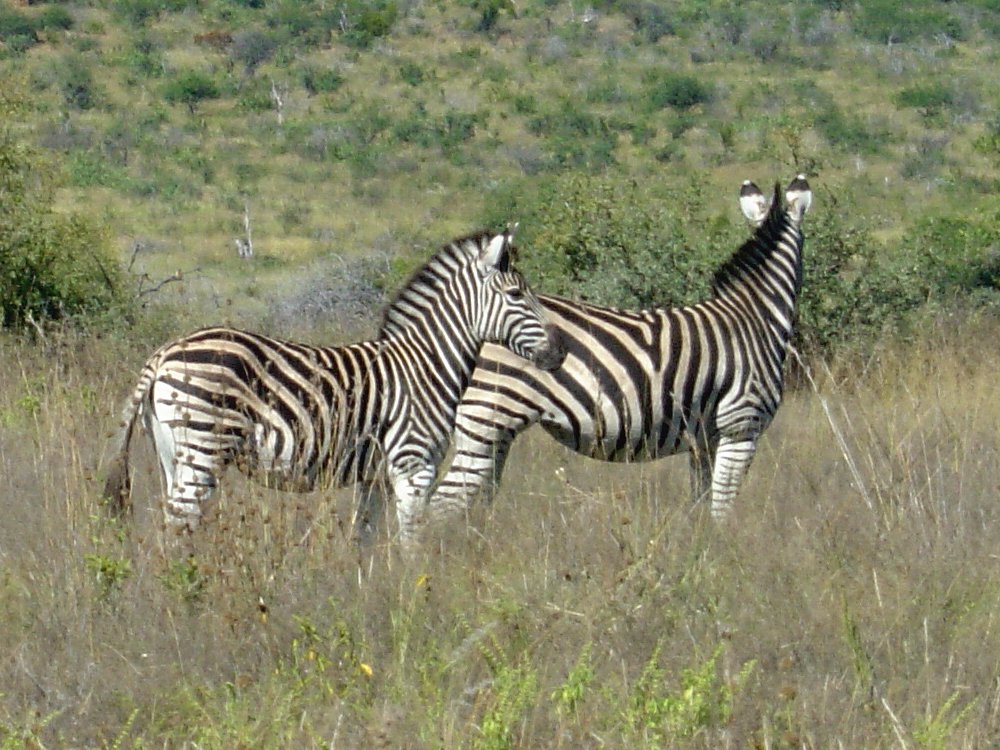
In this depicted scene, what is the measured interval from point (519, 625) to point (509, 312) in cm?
234

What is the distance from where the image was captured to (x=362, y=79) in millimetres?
40969

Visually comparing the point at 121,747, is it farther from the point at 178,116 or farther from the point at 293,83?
the point at 293,83

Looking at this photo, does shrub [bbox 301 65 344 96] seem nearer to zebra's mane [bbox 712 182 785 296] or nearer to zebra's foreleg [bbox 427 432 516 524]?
zebra's mane [bbox 712 182 785 296]

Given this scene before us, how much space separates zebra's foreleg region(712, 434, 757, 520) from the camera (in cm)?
605

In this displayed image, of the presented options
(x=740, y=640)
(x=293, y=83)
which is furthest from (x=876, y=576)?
(x=293, y=83)

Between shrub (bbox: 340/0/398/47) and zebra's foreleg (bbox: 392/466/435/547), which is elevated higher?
zebra's foreleg (bbox: 392/466/435/547)

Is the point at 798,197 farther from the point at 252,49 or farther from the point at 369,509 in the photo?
the point at 252,49

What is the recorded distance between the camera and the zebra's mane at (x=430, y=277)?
20.7 ft

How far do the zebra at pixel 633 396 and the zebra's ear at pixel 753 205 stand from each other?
0.87m

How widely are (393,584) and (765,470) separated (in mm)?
2524

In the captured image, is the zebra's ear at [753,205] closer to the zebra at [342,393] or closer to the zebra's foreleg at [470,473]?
the zebra at [342,393]

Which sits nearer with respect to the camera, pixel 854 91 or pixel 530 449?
pixel 530 449

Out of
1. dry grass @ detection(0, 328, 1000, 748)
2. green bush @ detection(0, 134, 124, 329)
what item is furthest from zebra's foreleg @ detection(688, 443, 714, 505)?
green bush @ detection(0, 134, 124, 329)

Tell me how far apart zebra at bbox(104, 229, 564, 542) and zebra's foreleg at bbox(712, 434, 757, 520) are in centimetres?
82
